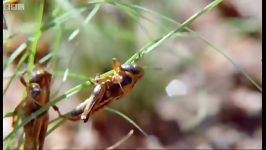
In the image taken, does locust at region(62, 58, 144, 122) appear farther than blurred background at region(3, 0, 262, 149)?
No

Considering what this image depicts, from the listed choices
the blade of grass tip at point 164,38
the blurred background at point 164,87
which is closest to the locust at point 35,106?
the blade of grass tip at point 164,38

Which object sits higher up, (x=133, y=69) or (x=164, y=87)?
(x=133, y=69)

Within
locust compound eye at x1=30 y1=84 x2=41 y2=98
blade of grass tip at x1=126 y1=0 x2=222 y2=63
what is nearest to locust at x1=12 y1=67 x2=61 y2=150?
locust compound eye at x1=30 y1=84 x2=41 y2=98

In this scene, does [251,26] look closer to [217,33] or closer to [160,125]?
[217,33]

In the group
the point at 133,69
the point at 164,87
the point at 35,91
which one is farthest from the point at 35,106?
the point at 164,87

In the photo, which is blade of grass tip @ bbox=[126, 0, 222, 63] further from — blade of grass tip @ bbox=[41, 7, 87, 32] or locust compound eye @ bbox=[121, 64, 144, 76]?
blade of grass tip @ bbox=[41, 7, 87, 32]

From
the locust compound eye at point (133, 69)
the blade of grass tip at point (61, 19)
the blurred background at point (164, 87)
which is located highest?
the blade of grass tip at point (61, 19)

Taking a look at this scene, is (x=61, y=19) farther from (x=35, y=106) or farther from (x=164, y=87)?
(x=164, y=87)

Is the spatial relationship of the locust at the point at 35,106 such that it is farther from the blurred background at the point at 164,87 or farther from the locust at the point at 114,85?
the blurred background at the point at 164,87
